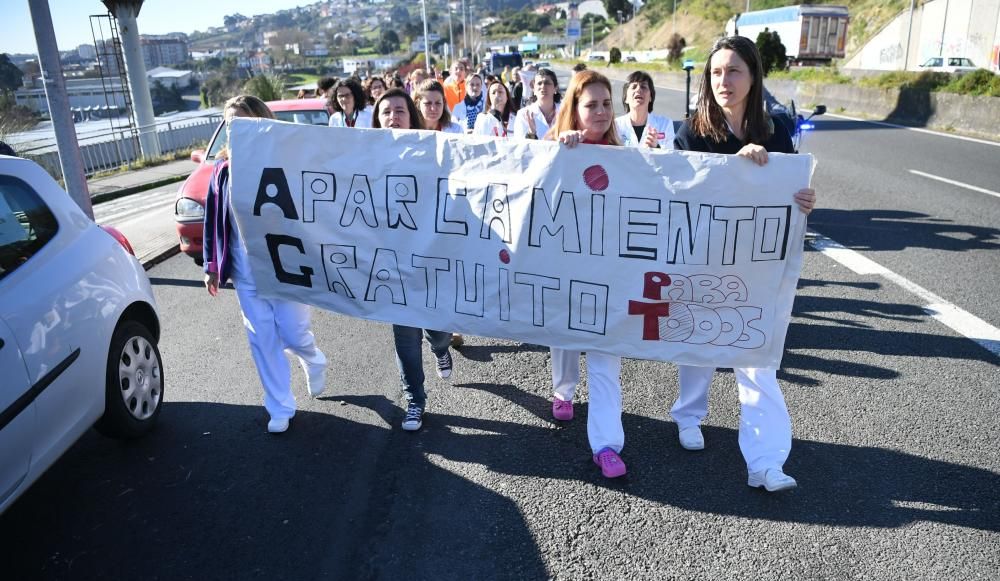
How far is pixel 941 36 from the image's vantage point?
4156 cm

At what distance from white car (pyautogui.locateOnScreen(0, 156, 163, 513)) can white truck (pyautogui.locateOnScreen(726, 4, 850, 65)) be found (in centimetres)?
4434

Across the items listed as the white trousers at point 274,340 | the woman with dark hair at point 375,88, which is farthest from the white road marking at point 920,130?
the white trousers at point 274,340

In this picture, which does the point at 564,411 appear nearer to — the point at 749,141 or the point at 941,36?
the point at 749,141

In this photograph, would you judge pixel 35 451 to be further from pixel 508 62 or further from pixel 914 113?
pixel 508 62

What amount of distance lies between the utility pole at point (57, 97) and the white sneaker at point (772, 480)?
272 inches

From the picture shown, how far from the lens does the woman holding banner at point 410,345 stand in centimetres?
404

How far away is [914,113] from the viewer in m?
18.2

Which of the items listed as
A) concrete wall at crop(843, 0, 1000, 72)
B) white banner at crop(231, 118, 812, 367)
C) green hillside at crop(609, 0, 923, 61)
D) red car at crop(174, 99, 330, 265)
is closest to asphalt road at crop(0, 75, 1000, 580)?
white banner at crop(231, 118, 812, 367)

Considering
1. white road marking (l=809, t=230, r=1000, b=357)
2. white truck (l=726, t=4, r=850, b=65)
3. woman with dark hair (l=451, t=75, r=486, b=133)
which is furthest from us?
white truck (l=726, t=4, r=850, b=65)

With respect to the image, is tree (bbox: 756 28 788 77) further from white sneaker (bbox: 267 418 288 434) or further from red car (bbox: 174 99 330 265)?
white sneaker (bbox: 267 418 288 434)

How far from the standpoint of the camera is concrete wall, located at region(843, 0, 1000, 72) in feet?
124

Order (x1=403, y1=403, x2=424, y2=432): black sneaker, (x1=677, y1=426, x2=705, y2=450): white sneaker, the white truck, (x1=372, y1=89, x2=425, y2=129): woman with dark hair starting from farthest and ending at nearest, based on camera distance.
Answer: the white truck < (x1=372, y1=89, x2=425, y2=129): woman with dark hair < (x1=403, y1=403, x2=424, y2=432): black sneaker < (x1=677, y1=426, x2=705, y2=450): white sneaker

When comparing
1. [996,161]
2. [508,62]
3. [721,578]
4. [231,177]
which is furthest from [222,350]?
[508,62]

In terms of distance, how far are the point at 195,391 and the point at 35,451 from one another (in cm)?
159
